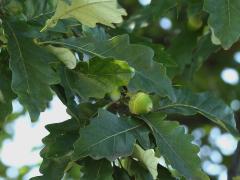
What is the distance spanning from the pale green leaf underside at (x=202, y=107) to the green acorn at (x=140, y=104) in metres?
0.09

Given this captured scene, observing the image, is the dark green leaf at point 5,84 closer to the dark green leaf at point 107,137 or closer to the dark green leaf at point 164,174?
the dark green leaf at point 107,137

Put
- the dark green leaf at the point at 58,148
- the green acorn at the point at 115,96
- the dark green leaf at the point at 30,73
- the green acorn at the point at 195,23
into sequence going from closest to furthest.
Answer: the dark green leaf at the point at 30,73 → the dark green leaf at the point at 58,148 → the green acorn at the point at 115,96 → the green acorn at the point at 195,23

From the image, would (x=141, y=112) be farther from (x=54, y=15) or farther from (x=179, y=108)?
(x=54, y=15)

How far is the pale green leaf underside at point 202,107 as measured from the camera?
1.67 meters

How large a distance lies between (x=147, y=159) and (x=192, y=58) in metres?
0.99

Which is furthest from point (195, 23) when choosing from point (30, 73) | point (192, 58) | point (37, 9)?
point (30, 73)

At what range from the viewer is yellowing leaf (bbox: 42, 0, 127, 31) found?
144 cm

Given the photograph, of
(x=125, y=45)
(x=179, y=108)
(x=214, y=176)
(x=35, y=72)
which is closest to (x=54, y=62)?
(x=35, y=72)

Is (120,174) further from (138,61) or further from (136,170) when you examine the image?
(138,61)

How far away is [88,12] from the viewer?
4.75ft

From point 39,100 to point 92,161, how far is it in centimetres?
19

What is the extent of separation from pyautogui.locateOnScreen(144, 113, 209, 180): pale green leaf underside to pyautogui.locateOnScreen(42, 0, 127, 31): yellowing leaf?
259 mm

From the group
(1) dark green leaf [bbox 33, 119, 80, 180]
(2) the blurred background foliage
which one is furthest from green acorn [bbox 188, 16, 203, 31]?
(1) dark green leaf [bbox 33, 119, 80, 180]

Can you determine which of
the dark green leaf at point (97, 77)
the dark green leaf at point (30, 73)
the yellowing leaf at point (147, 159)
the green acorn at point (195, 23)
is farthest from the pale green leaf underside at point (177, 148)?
the green acorn at point (195, 23)
